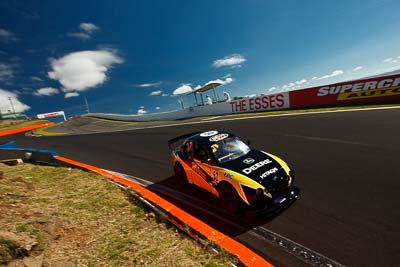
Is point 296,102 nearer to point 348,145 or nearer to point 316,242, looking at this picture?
point 348,145

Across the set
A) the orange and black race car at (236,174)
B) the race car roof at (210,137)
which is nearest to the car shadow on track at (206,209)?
the orange and black race car at (236,174)

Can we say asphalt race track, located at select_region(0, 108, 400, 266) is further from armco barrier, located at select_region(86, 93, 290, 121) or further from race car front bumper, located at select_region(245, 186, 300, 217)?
armco barrier, located at select_region(86, 93, 290, 121)

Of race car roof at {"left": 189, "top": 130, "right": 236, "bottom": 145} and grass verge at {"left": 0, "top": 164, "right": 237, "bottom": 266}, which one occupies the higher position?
race car roof at {"left": 189, "top": 130, "right": 236, "bottom": 145}

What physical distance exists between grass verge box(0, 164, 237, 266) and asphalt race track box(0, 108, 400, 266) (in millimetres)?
1215

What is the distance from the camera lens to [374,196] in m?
4.57

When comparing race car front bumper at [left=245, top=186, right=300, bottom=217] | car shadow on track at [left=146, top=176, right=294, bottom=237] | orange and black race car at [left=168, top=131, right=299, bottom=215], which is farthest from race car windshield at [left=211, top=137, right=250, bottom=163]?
race car front bumper at [left=245, top=186, right=300, bottom=217]

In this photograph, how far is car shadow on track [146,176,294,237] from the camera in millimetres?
4426

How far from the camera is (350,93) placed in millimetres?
15547

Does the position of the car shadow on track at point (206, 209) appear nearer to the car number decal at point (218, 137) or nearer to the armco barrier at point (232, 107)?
the car number decal at point (218, 137)

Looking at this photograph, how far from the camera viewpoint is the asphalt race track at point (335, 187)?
3.49m

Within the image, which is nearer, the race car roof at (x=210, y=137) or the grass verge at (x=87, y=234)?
the grass verge at (x=87, y=234)

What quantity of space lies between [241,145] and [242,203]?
69.3 inches

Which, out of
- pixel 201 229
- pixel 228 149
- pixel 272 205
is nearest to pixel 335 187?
pixel 272 205

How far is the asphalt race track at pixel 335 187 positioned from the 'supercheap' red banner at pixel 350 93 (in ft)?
13.1
